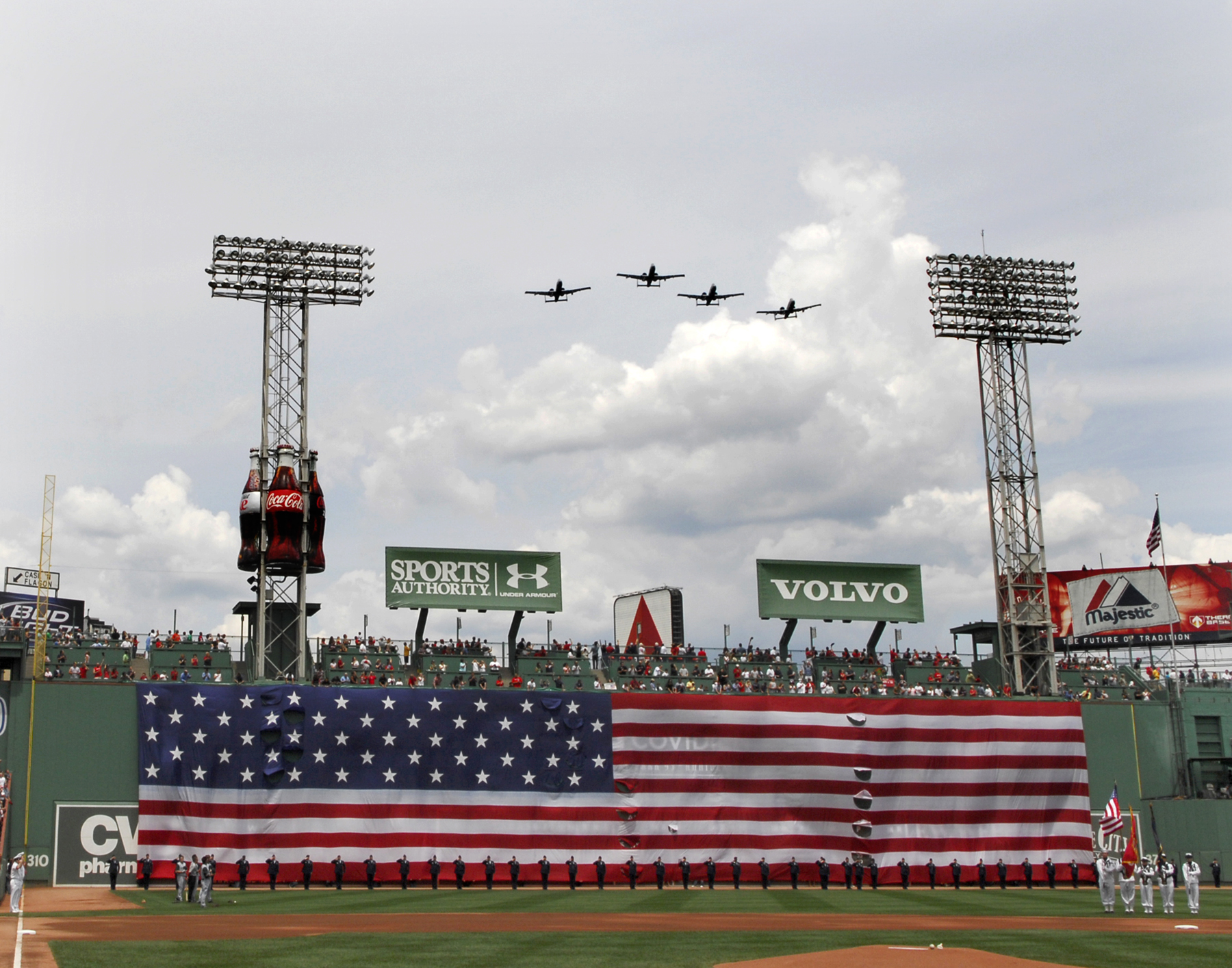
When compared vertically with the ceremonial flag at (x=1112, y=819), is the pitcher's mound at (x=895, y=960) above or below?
below

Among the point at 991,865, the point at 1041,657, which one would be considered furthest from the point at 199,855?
the point at 1041,657

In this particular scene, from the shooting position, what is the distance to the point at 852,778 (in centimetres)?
5003

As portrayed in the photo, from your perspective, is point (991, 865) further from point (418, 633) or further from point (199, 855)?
point (199, 855)

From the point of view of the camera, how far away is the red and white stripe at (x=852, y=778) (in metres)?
48.3

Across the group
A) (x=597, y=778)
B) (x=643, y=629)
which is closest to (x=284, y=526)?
(x=597, y=778)

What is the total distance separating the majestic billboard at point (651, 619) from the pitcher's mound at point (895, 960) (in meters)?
32.1

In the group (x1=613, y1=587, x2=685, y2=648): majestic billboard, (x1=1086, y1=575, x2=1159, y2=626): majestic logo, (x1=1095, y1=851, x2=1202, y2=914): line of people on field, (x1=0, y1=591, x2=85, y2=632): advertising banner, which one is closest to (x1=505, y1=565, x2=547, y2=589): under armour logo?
(x1=613, y1=587, x2=685, y2=648): majestic billboard

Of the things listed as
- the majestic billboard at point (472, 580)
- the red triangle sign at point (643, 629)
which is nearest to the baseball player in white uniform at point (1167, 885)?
the majestic billboard at point (472, 580)

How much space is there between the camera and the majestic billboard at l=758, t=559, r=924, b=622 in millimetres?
58031

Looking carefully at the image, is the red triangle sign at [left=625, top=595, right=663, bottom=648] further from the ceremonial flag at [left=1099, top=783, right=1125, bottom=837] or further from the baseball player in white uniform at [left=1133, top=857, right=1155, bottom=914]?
the baseball player in white uniform at [left=1133, top=857, right=1155, bottom=914]

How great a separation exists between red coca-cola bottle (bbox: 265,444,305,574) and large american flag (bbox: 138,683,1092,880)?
5.72 meters

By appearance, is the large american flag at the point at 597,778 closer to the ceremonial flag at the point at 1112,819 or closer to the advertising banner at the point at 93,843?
the advertising banner at the point at 93,843

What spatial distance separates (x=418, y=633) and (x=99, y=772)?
14.7m

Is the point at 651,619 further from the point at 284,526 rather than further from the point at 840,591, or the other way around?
the point at 284,526
